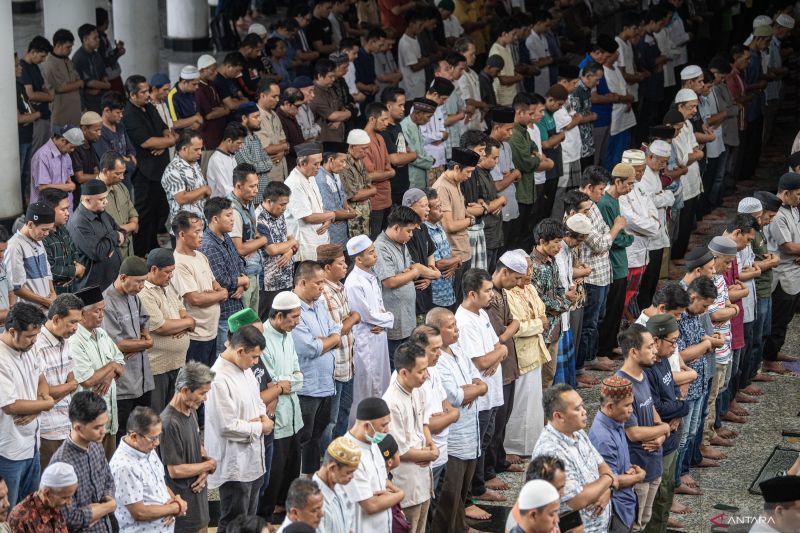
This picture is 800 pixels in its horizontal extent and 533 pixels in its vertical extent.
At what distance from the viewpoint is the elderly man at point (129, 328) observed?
8.09 metres

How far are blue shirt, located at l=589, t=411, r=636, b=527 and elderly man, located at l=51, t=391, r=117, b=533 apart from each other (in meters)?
2.59

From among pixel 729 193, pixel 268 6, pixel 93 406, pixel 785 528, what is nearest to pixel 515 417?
pixel 785 528

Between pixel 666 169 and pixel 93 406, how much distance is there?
6863mm

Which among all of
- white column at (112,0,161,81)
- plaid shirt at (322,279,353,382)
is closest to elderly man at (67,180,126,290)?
plaid shirt at (322,279,353,382)

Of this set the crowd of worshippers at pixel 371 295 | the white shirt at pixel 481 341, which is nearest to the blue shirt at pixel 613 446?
the crowd of worshippers at pixel 371 295

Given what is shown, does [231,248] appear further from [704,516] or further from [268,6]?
[268,6]

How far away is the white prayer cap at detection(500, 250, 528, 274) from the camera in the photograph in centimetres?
887

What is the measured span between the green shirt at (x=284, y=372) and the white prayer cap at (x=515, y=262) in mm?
1634

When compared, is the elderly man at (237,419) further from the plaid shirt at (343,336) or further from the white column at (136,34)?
the white column at (136,34)

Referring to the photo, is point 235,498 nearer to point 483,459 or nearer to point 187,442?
point 187,442

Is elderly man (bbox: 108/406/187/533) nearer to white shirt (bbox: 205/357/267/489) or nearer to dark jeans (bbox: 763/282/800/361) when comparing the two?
white shirt (bbox: 205/357/267/489)

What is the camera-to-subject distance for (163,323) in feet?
27.5

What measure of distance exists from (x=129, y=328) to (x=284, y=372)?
3.28ft

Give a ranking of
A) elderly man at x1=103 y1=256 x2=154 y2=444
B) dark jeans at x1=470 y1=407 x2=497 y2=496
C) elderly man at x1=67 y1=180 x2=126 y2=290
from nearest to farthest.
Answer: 1. elderly man at x1=103 y1=256 x2=154 y2=444
2. dark jeans at x1=470 y1=407 x2=497 y2=496
3. elderly man at x1=67 y1=180 x2=126 y2=290
